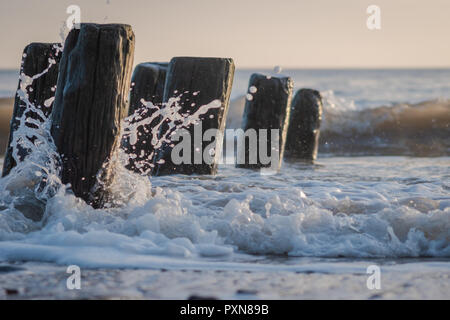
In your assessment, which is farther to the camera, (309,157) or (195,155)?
(309,157)

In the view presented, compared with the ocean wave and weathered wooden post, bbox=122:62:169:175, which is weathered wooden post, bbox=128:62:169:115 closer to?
weathered wooden post, bbox=122:62:169:175

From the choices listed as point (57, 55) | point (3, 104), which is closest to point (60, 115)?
point (57, 55)

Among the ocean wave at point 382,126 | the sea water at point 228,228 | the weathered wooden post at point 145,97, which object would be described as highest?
the weathered wooden post at point 145,97

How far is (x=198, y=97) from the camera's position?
5.26 m

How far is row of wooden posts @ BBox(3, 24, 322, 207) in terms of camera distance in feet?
12.7

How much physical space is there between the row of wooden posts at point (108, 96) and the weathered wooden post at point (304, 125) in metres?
1.68

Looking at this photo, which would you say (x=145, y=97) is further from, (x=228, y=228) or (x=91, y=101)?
(x=228, y=228)

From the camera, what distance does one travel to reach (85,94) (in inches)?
152

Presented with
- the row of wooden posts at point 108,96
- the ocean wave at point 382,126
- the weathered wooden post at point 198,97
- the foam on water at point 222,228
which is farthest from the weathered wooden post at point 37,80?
the ocean wave at point 382,126

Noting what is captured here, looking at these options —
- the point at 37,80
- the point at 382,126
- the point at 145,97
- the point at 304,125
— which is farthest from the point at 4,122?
the point at 37,80

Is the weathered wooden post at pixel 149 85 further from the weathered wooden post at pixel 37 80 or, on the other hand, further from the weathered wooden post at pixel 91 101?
the weathered wooden post at pixel 91 101

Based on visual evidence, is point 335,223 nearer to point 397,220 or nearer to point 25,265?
point 397,220

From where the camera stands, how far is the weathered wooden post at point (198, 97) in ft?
17.3
